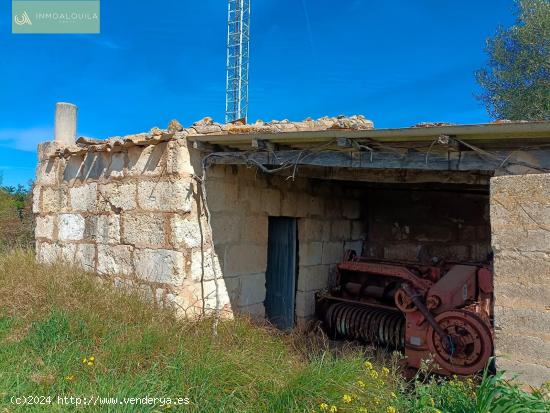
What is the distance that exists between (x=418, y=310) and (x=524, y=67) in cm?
888

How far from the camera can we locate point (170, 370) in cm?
365

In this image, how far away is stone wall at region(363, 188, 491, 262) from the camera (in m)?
6.90

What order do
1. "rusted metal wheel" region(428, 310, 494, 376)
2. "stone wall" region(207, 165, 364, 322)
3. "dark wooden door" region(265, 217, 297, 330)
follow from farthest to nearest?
"dark wooden door" region(265, 217, 297, 330), "stone wall" region(207, 165, 364, 322), "rusted metal wheel" region(428, 310, 494, 376)

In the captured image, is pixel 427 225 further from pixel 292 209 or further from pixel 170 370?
pixel 170 370

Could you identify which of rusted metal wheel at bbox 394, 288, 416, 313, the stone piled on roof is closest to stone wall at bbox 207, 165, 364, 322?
the stone piled on roof

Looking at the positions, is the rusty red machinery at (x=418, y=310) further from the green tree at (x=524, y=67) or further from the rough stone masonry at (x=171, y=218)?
the green tree at (x=524, y=67)

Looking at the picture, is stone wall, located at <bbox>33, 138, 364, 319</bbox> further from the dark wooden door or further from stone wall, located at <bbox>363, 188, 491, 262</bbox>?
stone wall, located at <bbox>363, 188, 491, 262</bbox>

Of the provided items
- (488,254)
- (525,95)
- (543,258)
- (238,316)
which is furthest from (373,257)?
(525,95)

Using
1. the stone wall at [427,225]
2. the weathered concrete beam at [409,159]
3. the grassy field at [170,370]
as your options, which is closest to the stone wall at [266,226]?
the stone wall at [427,225]

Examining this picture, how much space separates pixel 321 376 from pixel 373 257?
4.34 m

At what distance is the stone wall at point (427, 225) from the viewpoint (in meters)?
6.90

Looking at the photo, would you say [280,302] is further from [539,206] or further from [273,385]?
[539,206]

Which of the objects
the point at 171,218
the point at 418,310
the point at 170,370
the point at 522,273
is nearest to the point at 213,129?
the point at 171,218

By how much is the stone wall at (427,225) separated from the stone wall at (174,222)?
1.22 metres
